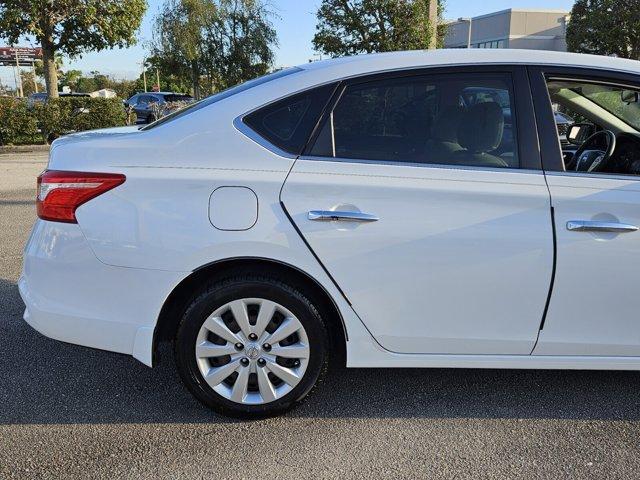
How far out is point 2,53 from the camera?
6147 cm

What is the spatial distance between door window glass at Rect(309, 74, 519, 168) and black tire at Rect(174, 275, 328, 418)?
0.67 metres

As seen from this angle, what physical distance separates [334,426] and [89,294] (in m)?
1.31

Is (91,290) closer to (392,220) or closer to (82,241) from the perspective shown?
(82,241)

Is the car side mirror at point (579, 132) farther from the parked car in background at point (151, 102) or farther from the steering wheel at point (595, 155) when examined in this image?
the parked car in background at point (151, 102)

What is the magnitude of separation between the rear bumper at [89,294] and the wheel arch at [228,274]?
0.20 feet

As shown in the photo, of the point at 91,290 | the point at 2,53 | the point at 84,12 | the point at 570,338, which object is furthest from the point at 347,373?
the point at 2,53

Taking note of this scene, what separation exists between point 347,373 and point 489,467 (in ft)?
3.32

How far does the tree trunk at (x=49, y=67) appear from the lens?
1422 cm

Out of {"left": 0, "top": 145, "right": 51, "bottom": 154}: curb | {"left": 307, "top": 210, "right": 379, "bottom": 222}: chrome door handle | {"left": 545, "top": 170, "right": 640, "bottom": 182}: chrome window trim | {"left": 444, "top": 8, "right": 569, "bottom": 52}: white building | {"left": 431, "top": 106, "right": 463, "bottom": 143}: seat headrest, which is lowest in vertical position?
{"left": 0, "top": 145, "right": 51, "bottom": 154}: curb

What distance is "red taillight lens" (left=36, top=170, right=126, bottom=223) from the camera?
Answer: 2562 millimetres

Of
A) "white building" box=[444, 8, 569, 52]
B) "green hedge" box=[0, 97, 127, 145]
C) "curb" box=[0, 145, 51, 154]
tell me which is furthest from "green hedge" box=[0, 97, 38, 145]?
"white building" box=[444, 8, 569, 52]

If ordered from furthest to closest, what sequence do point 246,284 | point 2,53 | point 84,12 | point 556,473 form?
point 2,53
point 84,12
point 246,284
point 556,473

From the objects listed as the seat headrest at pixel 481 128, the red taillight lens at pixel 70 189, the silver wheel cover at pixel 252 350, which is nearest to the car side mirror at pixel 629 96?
the seat headrest at pixel 481 128

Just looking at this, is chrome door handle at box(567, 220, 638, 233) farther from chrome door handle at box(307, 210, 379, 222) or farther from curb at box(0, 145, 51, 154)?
curb at box(0, 145, 51, 154)
